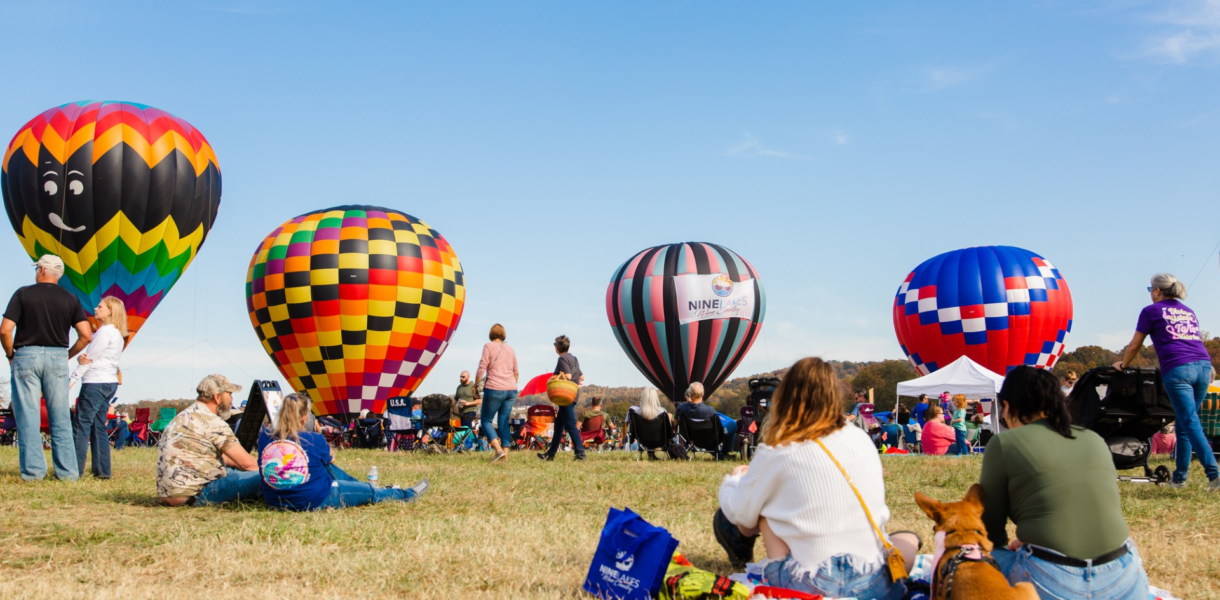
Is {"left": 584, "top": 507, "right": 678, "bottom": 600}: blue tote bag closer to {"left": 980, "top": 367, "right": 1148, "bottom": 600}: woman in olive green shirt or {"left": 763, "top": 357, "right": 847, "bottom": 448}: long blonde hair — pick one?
{"left": 763, "top": 357, "right": 847, "bottom": 448}: long blonde hair

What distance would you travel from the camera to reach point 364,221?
2148cm

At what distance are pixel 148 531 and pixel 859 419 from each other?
42.6 feet

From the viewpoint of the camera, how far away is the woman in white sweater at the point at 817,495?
3.11 meters

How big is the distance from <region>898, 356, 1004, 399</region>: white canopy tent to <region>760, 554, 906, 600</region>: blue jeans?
678 inches

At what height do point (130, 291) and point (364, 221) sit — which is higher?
point (364, 221)

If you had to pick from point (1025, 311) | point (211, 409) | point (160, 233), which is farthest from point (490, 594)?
point (1025, 311)

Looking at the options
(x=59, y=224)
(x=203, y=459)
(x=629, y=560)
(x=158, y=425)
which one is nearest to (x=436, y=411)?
(x=203, y=459)

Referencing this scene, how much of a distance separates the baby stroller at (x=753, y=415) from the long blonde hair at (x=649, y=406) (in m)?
1.04

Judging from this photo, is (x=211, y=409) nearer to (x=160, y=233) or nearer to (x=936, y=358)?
(x=160, y=233)

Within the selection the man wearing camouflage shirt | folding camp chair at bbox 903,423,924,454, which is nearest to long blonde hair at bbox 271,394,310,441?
the man wearing camouflage shirt

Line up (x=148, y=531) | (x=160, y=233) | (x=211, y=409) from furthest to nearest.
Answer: (x=160, y=233) < (x=211, y=409) < (x=148, y=531)

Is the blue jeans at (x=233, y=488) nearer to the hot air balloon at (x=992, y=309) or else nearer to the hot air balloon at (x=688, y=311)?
the hot air balloon at (x=688, y=311)

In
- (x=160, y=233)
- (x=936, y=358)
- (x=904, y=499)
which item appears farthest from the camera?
(x=936, y=358)

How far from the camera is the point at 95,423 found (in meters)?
7.79
